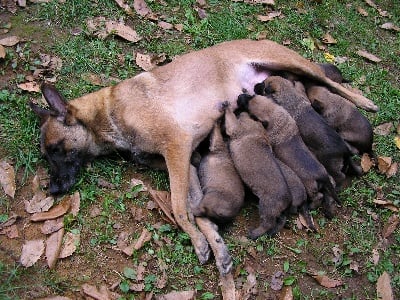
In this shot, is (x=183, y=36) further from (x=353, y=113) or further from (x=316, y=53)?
(x=353, y=113)

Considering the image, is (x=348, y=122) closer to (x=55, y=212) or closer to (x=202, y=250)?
(x=202, y=250)

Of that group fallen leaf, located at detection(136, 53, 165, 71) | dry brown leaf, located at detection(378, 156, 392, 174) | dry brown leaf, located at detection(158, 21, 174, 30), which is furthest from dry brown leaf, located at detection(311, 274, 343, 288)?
dry brown leaf, located at detection(158, 21, 174, 30)

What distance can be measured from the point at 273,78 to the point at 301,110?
26.3 inches

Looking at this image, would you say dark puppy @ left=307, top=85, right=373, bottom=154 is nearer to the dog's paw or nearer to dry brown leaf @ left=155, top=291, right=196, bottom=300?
the dog's paw

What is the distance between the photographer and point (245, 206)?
16.5 feet

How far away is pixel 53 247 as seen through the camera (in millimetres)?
4465

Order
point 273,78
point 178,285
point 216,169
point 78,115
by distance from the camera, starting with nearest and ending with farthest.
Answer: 1. point 178,285
2. point 216,169
3. point 78,115
4. point 273,78

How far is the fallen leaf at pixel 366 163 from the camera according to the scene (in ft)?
18.4

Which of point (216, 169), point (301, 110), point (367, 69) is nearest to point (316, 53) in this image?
point (367, 69)

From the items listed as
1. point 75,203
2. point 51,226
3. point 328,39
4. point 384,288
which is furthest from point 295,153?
point 328,39

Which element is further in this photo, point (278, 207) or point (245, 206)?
point (245, 206)

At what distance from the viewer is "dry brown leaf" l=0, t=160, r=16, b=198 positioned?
16.0 ft

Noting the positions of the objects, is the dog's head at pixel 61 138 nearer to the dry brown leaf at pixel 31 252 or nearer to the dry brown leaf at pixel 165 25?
the dry brown leaf at pixel 31 252

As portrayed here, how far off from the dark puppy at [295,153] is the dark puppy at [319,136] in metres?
0.11
